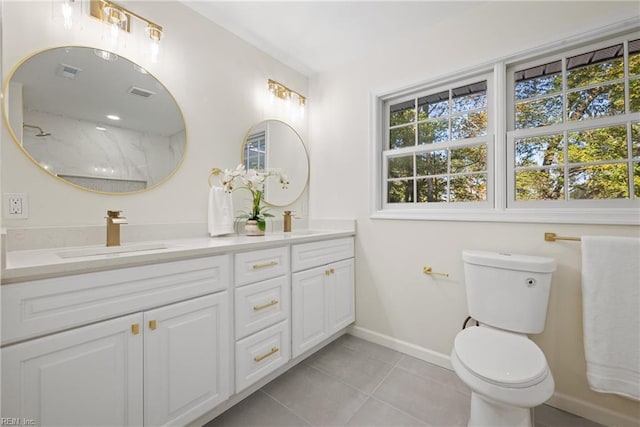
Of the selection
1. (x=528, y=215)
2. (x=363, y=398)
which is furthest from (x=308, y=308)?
(x=528, y=215)

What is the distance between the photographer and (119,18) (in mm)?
1479

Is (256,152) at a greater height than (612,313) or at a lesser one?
greater

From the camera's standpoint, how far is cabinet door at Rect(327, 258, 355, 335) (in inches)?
81.5

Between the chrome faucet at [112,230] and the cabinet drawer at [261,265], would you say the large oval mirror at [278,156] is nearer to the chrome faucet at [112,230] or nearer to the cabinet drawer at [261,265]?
the cabinet drawer at [261,265]

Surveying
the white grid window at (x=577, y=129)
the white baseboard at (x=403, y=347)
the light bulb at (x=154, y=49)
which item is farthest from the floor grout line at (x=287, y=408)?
the light bulb at (x=154, y=49)

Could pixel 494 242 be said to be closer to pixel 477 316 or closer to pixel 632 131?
pixel 477 316

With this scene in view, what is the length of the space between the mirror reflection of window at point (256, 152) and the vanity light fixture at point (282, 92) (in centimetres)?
39

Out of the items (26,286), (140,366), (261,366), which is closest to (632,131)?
(261,366)

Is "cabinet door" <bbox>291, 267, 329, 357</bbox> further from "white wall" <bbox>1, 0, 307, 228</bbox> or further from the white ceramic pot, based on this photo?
"white wall" <bbox>1, 0, 307, 228</bbox>

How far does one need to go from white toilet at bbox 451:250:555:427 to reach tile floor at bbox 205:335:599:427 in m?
0.27

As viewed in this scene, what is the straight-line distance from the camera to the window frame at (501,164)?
1438 millimetres

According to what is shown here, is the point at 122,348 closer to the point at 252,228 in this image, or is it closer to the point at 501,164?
the point at 252,228

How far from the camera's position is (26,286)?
0.86m

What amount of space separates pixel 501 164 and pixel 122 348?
2200mm
